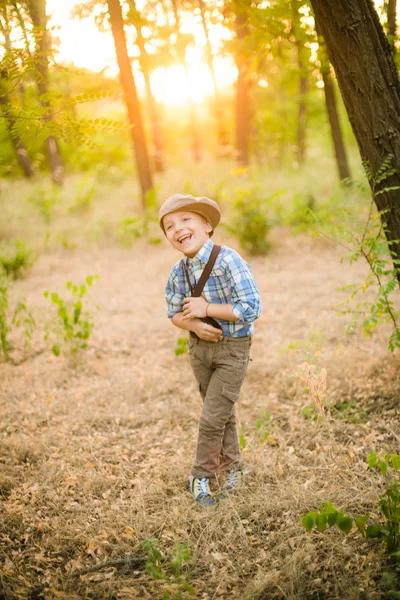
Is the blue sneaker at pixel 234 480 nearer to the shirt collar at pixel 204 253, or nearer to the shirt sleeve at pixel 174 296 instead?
the shirt sleeve at pixel 174 296

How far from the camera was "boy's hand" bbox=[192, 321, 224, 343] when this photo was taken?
8.59 feet

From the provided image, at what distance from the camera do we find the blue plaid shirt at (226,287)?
2557 mm

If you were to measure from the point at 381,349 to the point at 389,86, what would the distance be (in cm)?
225

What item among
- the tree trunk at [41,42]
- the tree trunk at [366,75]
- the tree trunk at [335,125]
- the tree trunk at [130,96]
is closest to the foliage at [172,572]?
the tree trunk at [366,75]

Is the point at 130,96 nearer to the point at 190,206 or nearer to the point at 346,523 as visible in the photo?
the point at 190,206

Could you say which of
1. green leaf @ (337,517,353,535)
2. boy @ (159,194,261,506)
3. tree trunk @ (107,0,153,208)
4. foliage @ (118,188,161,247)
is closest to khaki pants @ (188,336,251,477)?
boy @ (159,194,261,506)

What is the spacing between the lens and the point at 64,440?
353 cm

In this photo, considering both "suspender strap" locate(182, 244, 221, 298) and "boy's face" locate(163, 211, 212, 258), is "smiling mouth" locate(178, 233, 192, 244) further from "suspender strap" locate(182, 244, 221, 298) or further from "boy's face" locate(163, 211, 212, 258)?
"suspender strap" locate(182, 244, 221, 298)

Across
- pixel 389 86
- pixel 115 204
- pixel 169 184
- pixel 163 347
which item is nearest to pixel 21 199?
pixel 115 204

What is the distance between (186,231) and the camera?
265cm

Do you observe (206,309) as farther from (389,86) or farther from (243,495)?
(389,86)

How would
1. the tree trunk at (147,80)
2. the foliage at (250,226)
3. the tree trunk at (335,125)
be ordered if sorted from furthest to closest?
the foliage at (250,226)
the tree trunk at (335,125)
the tree trunk at (147,80)

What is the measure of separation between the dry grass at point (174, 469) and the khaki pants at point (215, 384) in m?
0.30

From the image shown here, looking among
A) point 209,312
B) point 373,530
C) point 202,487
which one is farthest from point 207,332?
point 373,530
